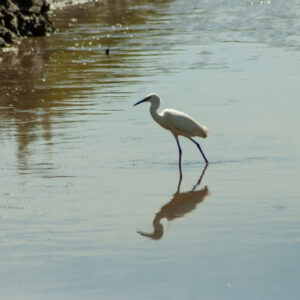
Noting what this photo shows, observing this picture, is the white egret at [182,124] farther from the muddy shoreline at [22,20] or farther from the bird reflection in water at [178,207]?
the muddy shoreline at [22,20]

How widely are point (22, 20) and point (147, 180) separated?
19.7 meters

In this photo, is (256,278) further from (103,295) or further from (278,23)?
(278,23)

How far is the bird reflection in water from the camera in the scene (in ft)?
29.7

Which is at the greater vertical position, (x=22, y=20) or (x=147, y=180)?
(x=147, y=180)

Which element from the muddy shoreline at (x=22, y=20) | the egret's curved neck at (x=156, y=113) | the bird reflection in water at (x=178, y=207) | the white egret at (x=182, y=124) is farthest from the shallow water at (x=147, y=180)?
the muddy shoreline at (x=22, y=20)

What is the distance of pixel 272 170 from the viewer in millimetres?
11328

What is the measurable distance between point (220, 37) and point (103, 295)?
21.7m

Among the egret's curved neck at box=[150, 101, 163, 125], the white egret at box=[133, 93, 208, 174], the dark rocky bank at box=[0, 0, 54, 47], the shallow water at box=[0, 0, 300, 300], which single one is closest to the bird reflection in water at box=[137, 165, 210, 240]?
the shallow water at box=[0, 0, 300, 300]

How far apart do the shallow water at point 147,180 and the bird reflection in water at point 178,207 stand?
25 millimetres

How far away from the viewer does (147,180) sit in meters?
11.1

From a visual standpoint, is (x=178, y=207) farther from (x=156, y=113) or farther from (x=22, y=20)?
(x=22, y=20)

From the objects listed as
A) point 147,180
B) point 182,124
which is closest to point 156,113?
point 182,124

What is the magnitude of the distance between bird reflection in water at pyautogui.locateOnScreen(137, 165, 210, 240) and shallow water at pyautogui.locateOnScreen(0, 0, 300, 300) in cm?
3

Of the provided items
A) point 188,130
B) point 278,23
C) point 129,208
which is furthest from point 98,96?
point 278,23
